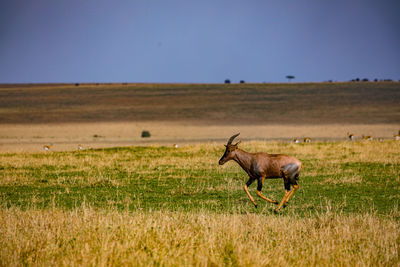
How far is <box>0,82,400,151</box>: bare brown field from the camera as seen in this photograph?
65.1 meters

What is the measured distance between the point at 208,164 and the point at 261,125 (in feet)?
170

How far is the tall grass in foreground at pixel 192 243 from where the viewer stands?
7781 millimetres

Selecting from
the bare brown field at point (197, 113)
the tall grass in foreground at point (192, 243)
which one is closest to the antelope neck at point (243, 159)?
the tall grass in foreground at point (192, 243)

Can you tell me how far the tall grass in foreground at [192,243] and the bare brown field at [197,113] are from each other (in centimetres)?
4448

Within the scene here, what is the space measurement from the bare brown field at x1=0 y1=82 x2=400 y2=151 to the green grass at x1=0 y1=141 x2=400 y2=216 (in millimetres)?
28045

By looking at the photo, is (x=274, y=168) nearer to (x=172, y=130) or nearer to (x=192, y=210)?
(x=192, y=210)

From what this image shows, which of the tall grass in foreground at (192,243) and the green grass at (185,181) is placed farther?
the green grass at (185,181)

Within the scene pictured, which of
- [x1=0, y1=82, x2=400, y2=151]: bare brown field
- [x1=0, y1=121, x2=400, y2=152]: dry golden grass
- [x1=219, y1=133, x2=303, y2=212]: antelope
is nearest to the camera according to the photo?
[x1=219, y1=133, x2=303, y2=212]: antelope

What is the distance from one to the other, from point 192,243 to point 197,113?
80.3 metres

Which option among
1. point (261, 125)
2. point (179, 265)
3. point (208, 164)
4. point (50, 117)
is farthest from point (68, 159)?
point (50, 117)

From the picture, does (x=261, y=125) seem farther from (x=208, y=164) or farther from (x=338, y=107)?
(x=208, y=164)

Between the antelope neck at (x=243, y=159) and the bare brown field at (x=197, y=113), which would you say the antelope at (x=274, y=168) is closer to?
the antelope neck at (x=243, y=159)

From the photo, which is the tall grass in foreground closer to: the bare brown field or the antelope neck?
the antelope neck

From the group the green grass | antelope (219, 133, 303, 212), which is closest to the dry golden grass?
the green grass
